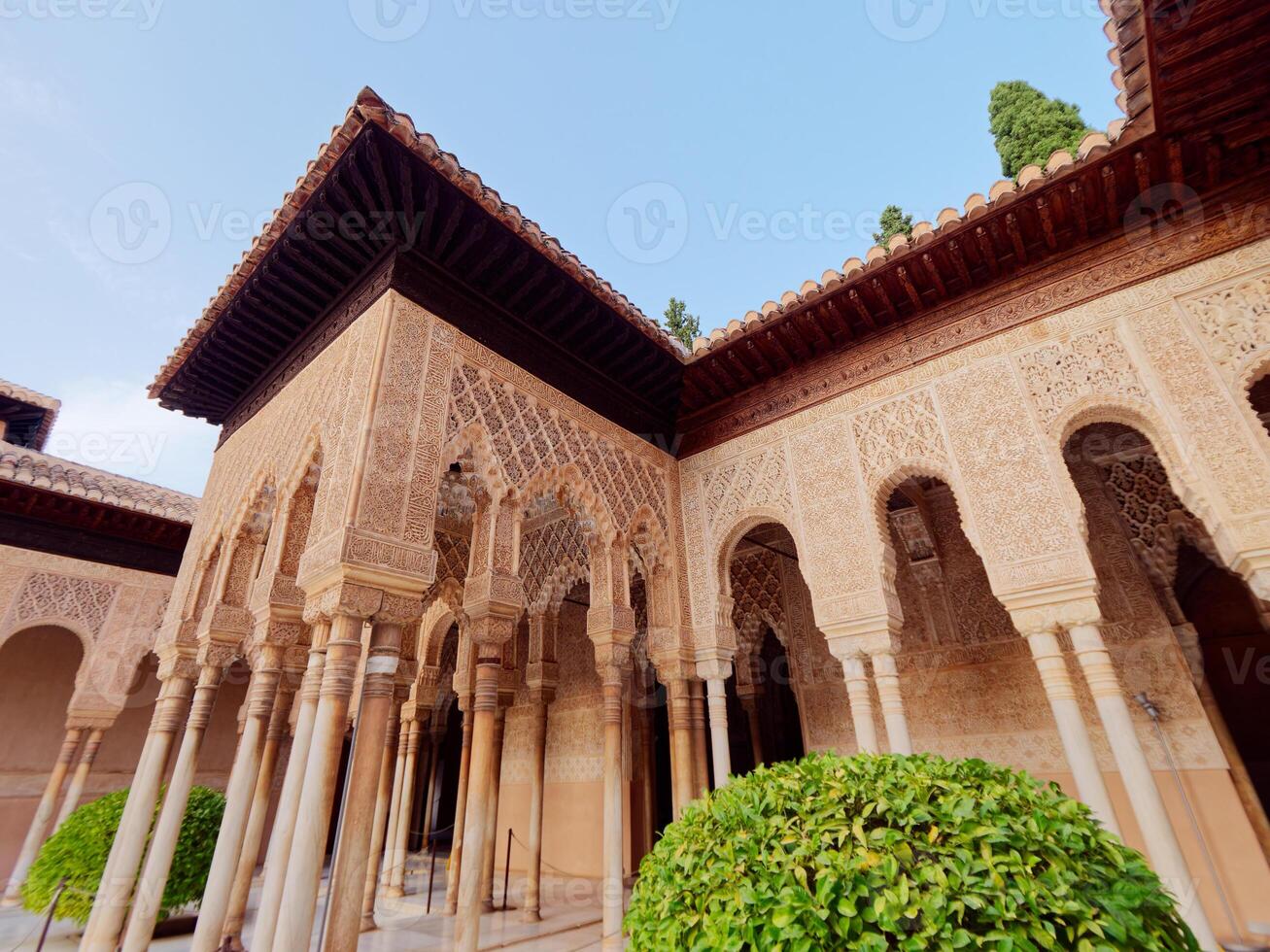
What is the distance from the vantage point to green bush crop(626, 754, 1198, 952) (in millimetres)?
1475

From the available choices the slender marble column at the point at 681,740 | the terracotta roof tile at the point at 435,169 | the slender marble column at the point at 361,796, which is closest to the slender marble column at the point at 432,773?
the slender marble column at the point at 681,740

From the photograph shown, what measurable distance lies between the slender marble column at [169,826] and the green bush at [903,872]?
4.11 metres

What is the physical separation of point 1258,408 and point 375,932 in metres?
8.86

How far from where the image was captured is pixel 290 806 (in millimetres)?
3307

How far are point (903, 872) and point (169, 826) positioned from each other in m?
5.21

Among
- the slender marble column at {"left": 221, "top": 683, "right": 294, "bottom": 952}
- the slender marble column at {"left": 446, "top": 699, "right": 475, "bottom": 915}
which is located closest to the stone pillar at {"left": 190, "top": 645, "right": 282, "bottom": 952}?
the slender marble column at {"left": 221, "top": 683, "right": 294, "bottom": 952}

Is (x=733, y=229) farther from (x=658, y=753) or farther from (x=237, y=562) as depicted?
(x=658, y=753)

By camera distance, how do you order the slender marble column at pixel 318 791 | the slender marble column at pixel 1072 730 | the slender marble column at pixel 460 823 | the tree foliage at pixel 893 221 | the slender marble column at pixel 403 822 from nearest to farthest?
the slender marble column at pixel 318 791 → the slender marble column at pixel 1072 730 → the slender marble column at pixel 460 823 → the slender marble column at pixel 403 822 → the tree foliage at pixel 893 221

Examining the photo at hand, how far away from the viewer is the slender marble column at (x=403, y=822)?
6.86 metres

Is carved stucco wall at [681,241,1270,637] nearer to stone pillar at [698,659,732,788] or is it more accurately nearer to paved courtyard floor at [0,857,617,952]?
stone pillar at [698,659,732,788]

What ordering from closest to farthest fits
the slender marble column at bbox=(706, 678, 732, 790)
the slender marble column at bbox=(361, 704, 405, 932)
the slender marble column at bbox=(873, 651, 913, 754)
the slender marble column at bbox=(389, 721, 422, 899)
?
the slender marble column at bbox=(873, 651, 913, 754), the slender marble column at bbox=(706, 678, 732, 790), the slender marble column at bbox=(361, 704, 405, 932), the slender marble column at bbox=(389, 721, 422, 899)

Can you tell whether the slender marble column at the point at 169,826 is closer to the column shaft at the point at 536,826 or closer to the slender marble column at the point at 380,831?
the slender marble column at the point at 380,831

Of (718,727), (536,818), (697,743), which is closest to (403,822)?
(536,818)

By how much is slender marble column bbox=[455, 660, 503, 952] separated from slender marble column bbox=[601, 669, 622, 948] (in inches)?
36.8
